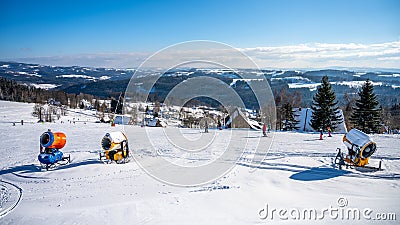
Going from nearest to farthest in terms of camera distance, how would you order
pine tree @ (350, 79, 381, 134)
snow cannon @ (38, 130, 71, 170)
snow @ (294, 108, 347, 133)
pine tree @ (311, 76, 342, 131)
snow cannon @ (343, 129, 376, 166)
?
snow cannon @ (343, 129, 376, 166)
snow cannon @ (38, 130, 71, 170)
pine tree @ (350, 79, 381, 134)
pine tree @ (311, 76, 342, 131)
snow @ (294, 108, 347, 133)

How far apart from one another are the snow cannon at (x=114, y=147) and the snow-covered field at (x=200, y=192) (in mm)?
503

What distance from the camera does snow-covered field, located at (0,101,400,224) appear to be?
290 inches

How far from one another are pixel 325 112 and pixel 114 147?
110 feet

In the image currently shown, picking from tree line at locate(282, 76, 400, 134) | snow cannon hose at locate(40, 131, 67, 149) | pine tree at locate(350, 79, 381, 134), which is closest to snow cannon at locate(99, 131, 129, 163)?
snow cannon hose at locate(40, 131, 67, 149)

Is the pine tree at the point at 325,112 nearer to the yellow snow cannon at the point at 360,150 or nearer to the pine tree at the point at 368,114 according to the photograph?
the pine tree at the point at 368,114

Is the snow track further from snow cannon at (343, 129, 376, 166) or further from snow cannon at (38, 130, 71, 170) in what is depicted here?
snow cannon at (343, 129, 376, 166)

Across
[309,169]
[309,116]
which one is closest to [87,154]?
[309,169]

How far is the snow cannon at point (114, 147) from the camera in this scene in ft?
44.4

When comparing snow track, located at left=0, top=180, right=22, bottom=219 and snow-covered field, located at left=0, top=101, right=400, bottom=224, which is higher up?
snow-covered field, located at left=0, top=101, right=400, bottom=224

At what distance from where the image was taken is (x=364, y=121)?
121ft

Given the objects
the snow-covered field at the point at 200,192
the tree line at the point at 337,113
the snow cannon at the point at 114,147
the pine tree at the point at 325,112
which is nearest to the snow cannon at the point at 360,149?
the snow-covered field at the point at 200,192

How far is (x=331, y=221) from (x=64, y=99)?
124319 millimetres

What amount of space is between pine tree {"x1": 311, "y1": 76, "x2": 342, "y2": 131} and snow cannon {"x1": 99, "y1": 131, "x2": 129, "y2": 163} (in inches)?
1280

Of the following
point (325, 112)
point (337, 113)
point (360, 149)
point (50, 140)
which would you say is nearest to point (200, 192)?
point (50, 140)
